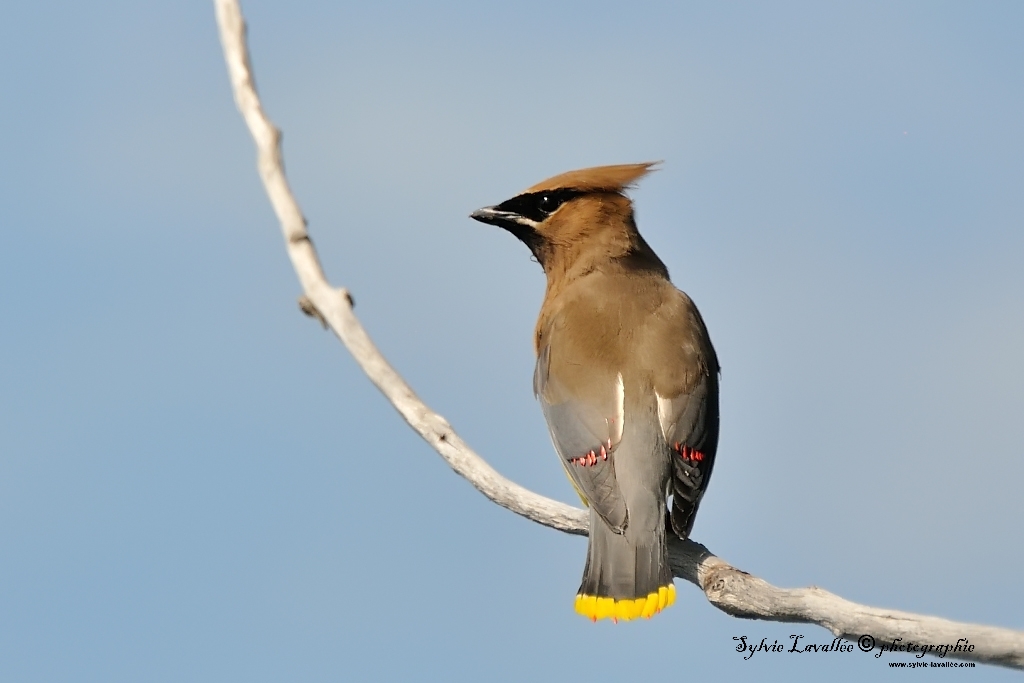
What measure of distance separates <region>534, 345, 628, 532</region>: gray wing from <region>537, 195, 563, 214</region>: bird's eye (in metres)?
1.06

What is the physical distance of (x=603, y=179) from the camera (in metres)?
6.30

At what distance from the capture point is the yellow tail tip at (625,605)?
15.7 ft

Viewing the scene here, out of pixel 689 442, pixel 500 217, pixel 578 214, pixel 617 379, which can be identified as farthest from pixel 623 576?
pixel 500 217

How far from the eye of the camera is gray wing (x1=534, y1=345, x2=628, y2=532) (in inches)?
197

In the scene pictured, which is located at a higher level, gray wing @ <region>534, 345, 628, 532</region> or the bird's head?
the bird's head

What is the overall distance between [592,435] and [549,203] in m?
1.47

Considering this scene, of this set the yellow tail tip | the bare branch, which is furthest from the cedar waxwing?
the bare branch

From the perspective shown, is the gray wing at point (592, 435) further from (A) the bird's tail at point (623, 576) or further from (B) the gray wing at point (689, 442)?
(B) the gray wing at point (689, 442)

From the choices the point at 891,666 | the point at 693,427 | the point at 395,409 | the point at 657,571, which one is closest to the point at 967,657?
the point at 891,666

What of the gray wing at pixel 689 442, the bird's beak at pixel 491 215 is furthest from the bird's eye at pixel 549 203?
the gray wing at pixel 689 442

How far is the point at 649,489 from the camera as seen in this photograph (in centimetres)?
501

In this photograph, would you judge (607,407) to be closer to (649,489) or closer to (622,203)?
(649,489)

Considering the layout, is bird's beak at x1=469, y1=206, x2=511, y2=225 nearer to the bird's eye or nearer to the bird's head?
the bird's head

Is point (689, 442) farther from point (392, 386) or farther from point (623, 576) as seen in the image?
Result: point (392, 386)
